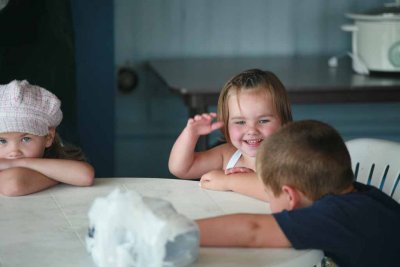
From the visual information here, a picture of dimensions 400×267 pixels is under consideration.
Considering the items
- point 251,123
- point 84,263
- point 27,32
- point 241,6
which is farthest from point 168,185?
point 241,6

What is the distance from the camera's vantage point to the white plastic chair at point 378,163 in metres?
2.00

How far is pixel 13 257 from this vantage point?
1351 millimetres

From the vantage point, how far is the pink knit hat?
1.80m

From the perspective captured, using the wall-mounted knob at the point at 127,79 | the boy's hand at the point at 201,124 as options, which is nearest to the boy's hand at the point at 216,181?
the boy's hand at the point at 201,124

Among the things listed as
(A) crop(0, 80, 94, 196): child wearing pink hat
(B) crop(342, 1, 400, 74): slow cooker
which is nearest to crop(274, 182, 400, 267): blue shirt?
(A) crop(0, 80, 94, 196): child wearing pink hat

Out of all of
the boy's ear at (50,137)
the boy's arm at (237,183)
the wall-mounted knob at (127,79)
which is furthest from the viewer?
the wall-mounted knob at (127,79)

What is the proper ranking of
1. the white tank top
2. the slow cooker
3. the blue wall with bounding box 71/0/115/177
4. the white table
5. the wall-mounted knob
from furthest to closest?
the wall-mounted knob, the blue wall with bounding box 71/0/115/177, the slow cooker, the white tank top, the white table

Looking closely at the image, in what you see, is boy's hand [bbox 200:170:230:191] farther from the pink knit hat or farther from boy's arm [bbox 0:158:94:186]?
the pink knit hat

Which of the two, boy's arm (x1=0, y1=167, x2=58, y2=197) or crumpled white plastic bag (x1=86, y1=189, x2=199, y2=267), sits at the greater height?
crumpled white plastic bag (x1=86, y1=189, x2=199, y2=267)

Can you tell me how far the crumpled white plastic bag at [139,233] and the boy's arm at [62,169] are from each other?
1.66ft

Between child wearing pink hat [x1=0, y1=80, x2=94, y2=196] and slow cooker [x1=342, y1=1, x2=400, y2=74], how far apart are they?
1.64 meters

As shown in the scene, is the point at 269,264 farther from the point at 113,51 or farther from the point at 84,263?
the point at 113,51

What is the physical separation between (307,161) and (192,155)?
0.62 meters

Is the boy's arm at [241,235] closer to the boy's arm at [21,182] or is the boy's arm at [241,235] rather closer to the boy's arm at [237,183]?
the boy's arm at [237,183]
